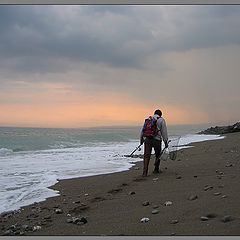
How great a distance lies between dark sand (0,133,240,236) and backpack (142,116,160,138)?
0.89 metres

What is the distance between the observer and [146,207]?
216 inches

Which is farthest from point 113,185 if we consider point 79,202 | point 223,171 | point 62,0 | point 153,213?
point 62,0

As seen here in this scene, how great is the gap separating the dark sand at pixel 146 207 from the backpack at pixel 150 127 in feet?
2.92

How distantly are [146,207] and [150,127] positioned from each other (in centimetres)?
322

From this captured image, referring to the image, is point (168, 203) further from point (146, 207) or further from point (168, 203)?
point (146, 207)

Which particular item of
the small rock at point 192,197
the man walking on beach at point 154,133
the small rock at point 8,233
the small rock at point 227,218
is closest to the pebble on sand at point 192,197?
the small rock at point 192,197

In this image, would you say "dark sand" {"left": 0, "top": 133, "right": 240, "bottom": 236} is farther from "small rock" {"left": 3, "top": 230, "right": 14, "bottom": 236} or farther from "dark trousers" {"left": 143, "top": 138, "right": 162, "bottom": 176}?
"dark trousers" {"left": 143, "top": 138, "right": 162, "bottom": 176}

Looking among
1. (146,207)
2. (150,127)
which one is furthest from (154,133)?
(146,207)

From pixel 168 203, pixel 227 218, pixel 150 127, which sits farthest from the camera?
pixel 150 127

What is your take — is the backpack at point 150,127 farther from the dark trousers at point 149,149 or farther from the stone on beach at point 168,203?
the stone on beach at point 168,203

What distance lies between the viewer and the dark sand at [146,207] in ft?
14.5

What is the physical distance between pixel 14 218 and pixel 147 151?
139 inches

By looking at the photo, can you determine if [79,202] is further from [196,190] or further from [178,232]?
[178,232]

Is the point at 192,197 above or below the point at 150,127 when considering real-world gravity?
below
